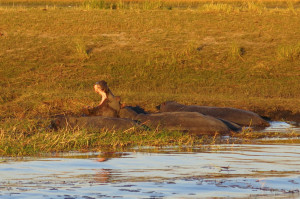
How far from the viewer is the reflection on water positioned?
273 inches

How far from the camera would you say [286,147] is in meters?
10.7

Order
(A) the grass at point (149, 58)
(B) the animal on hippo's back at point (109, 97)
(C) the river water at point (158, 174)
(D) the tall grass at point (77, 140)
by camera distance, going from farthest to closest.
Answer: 1. (A) the grass at point (149, 58)
2. (B) the animal on hippo's back at point (109, 97)
3. (D) the tall grass at point (77, 140)
4. (C) the river water at point (158, 174)

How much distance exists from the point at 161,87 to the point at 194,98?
2.34 m

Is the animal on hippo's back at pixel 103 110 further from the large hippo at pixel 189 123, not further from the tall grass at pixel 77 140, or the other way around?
the tall grass at pixel 77 140

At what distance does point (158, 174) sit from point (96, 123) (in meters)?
3.77

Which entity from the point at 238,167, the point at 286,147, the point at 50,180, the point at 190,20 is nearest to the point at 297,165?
the point at 238,167

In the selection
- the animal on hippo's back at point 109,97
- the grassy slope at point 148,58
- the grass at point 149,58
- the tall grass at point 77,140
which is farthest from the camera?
the grassy slope at point 148,58

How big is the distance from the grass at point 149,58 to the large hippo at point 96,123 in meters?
2.21

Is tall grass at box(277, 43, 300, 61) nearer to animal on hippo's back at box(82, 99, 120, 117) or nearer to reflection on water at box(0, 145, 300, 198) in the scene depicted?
animal on hippo's back at box(82, 99, 120, 117)

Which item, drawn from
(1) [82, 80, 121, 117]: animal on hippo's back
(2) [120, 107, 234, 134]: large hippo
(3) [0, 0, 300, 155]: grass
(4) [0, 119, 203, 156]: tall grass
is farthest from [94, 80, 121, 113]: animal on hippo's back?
(3) [0, 0, 300, 155]: grass

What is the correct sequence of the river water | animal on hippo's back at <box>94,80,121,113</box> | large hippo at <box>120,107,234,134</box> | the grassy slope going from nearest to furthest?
the river water
large hippo at <box>120,107,234,134</box>
animal on hippo's back at <box>94,80,121,113</box>
the grassy slope

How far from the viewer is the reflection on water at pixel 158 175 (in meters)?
6.94

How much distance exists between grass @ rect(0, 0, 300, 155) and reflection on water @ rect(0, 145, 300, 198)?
16.2 ft

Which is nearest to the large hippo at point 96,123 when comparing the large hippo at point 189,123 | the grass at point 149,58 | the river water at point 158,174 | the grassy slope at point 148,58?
the large hippo at point 189,123
